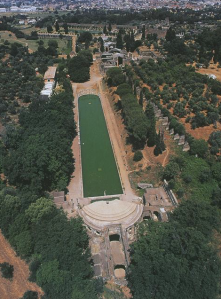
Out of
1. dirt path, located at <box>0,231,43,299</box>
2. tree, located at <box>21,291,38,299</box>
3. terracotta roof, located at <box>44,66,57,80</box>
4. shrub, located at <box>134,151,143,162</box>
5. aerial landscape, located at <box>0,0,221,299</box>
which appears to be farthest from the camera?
terracotta roof, located at <box>44,66,57,80</box>

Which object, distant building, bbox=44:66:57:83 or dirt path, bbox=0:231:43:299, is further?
distant building, bbox=44:66:57:83

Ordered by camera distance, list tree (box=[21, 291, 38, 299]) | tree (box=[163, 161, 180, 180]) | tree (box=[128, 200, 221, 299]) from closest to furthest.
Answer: tree (box=[128, 200, 221, 299]) → tree (box=[21, 291, 38, 299]) → tree (box=[163, 161, 180, 180])

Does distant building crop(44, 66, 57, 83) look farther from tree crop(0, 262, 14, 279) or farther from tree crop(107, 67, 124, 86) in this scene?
tree crop(0, 262, 14, 279)

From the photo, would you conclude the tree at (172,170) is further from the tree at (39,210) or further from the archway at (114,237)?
the tree at (39,210)

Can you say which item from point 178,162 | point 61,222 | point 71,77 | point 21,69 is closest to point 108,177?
point 178,162

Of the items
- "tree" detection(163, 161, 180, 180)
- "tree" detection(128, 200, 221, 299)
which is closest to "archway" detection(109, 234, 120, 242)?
"tree" detection(128, 200, 221, 299)

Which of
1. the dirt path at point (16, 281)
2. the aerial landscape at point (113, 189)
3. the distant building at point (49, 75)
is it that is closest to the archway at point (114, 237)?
the aerial landscape at point (113, 189)
